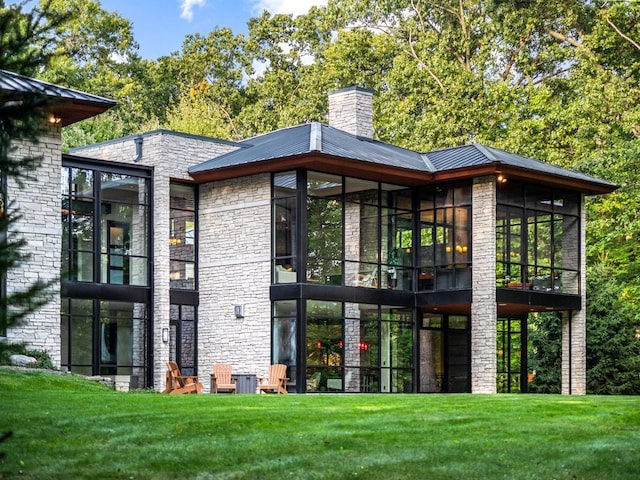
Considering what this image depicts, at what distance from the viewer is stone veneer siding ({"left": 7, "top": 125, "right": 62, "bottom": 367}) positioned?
2159cm

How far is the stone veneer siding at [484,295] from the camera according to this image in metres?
26.2

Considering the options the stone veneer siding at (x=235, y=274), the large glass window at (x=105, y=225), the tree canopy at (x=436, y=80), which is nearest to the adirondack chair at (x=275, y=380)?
the stone veneer siding at (x=235, y=274)

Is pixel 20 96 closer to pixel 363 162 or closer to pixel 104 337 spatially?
pixel 363 162

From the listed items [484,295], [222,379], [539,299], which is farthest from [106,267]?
[539,299]

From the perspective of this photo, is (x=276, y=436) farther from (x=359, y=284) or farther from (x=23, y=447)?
(x=359, y=284)

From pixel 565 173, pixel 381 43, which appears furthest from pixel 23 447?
pixel 381 43

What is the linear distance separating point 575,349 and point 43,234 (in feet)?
44.6

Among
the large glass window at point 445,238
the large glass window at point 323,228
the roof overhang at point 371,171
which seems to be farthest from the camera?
the large glass window at point 445,238

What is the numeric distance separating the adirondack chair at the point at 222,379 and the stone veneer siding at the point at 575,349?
328 inches

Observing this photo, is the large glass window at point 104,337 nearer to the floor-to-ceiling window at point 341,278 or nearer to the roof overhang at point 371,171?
the floor-to-ceiling window at point 341,278

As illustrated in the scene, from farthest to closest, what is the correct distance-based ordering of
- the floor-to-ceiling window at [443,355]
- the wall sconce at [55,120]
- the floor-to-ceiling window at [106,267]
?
1. the floor-to-ceiling window at [443,355]
2. the floor-to-ceiling window at [106,267]
3. the wall sconce at [55,120]

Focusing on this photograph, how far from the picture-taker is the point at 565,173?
2867 cm

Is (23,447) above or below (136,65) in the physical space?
below

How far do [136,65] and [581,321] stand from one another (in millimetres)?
31018
